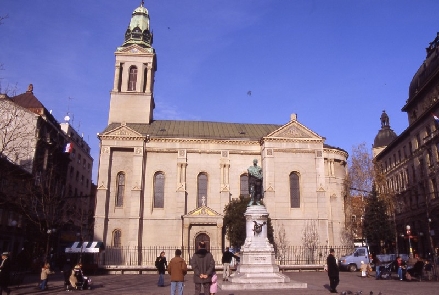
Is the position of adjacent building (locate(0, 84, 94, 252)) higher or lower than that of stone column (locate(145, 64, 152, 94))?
lower

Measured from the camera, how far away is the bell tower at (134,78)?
45.7 m

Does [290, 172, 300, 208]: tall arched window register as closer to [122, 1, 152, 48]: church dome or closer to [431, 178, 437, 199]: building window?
[431, 178, 437, 199]: building window

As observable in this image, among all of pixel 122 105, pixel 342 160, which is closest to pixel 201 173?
pixel 122 105

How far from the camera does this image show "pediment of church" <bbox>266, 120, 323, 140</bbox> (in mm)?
40625

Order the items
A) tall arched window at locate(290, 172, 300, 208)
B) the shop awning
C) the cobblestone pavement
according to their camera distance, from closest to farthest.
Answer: the cobblestone pavement, the shop awning, tall arched window at locate(290, 172, 300, 208)

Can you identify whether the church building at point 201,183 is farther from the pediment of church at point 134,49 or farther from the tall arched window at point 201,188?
the pediment of church at point 134,49

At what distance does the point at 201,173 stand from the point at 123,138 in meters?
8.80

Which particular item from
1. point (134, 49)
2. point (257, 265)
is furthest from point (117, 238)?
point (257, 265)

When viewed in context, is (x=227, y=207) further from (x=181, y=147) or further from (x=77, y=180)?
(x=77, y=180)

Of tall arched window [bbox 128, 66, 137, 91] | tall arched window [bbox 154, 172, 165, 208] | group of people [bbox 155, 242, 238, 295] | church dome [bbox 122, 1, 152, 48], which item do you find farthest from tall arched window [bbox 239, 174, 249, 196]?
group of people [bbox 155, 242, 238, 295]

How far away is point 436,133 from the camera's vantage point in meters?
41.5

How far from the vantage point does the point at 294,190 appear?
4016cm

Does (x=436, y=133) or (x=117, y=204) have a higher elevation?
(x=436, y=133)

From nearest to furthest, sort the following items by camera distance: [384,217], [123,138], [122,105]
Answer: [123,138], [384,217], [122,105]
